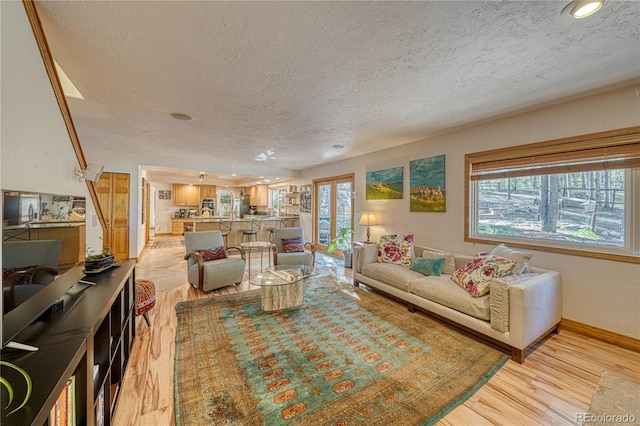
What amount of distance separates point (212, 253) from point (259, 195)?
639 centimetres

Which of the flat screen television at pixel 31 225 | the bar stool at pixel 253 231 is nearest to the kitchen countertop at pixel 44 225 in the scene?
the flat screen television at pixel 31 225

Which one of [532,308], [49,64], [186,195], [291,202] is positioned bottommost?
[532,308]

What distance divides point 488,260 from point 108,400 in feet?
11.0

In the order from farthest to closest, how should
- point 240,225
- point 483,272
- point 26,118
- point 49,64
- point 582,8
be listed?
point 240,225 → point 483,272 → point 49,64 → point 582,8 → point 26,118

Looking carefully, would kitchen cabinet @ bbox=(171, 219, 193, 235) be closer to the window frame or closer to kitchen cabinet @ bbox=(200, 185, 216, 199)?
kitchen cabinet @ bbox=(200, 185, 216, 199)

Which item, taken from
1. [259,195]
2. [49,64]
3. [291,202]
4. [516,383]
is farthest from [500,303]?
[259,195]

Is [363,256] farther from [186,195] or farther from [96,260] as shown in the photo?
[186,195]

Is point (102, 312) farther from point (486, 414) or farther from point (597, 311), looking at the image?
point (597, 311)

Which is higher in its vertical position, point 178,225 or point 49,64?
point 49,64

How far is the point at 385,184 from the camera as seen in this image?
16.2ft

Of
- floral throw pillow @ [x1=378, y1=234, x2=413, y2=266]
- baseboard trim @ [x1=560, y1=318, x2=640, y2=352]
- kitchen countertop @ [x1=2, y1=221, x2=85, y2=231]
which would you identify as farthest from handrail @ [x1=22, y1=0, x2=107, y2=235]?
baseboard trim @ [x1=560, y1=318, x2=640, y2=352]

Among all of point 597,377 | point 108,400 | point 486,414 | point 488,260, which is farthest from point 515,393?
point 108,400

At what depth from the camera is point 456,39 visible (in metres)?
1.74

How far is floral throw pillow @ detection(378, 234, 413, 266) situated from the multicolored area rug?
2.68ft
